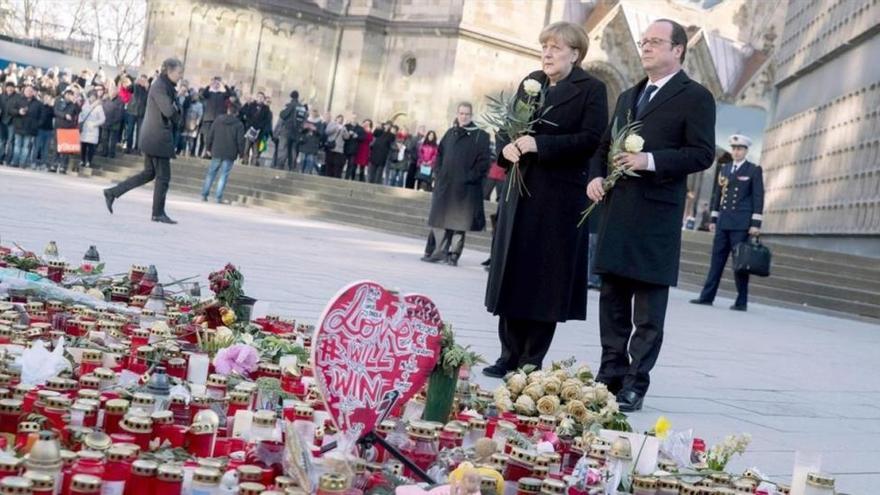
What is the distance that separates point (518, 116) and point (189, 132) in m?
27.1

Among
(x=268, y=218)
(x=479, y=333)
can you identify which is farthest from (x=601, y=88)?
(x=268, y=218)

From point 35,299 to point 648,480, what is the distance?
3596 millimetres

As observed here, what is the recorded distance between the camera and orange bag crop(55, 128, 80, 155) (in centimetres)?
2870

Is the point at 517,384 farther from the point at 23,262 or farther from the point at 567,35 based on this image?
the point at 23,262

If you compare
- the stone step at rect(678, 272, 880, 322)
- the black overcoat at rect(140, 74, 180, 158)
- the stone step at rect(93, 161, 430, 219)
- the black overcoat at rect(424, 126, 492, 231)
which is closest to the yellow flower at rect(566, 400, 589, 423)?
the black overcoat at rect(140, 74, 180, 158)

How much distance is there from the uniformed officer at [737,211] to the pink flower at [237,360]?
40.2 feet

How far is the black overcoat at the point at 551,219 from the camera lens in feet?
23.5

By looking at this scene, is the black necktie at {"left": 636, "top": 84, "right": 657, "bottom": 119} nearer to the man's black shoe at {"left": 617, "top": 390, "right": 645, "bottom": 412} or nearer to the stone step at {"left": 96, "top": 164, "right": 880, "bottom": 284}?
the man's black shoe at {"left": 617, "top": 390, "right": 645, "bottom": 412}

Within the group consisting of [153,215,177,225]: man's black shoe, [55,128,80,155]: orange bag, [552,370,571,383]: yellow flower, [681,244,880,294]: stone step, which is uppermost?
[55,128,80,155]: orange bag

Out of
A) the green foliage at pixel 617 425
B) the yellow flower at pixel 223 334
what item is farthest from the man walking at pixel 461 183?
the green foliage at pixel 617 425

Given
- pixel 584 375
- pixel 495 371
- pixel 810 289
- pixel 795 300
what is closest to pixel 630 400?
pixel 495 371

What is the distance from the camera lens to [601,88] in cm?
731

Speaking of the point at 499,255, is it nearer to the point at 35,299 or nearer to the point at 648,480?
the point at 35,299

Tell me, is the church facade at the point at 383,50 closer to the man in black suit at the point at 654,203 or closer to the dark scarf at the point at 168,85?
the dark scarf at the point at 168,85
